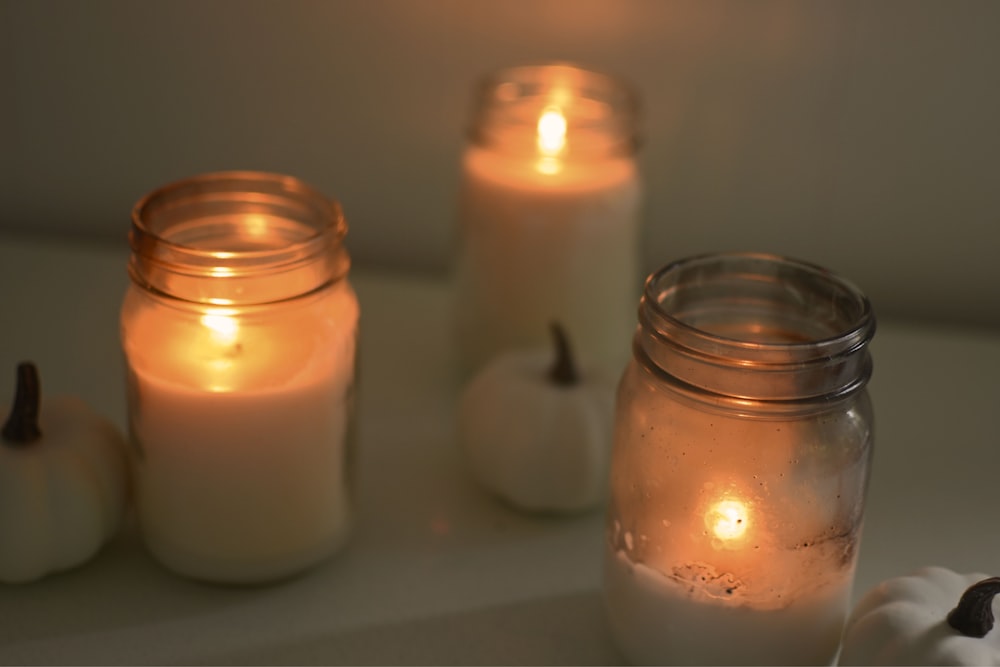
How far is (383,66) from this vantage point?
1.09 metres

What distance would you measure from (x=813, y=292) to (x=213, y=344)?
1.22ft

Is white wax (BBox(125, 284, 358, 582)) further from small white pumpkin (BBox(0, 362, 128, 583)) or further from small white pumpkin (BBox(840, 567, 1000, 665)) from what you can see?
small white pumpkin (BBox(840, 567, 1000, 665))

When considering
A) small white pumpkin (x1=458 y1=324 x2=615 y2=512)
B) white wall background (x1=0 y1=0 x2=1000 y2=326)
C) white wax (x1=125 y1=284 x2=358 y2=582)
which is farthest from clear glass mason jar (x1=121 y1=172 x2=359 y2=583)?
white wall background (x1=0 y1=0 x2=1000 y2=326)

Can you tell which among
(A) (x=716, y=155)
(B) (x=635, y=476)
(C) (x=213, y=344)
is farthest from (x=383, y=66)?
(B) (x=635, y=476)

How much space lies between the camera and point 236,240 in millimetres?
820

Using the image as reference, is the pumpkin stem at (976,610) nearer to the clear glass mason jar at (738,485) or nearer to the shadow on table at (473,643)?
the clear glass mason jar at (738,485)

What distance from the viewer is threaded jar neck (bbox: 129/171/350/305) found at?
0.72 m

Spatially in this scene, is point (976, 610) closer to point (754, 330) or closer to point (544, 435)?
point (754, 330)

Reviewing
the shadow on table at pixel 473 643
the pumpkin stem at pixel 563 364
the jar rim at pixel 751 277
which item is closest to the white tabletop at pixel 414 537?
the shadow on table at pixel 473 643

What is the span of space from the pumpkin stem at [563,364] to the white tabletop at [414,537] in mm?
104

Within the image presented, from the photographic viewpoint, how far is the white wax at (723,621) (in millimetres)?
678

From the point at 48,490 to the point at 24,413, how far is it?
51mm

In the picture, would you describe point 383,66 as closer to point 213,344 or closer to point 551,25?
point 551,25

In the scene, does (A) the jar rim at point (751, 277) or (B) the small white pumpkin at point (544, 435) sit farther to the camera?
(B) the small white pumpkin at point (544, 435)
